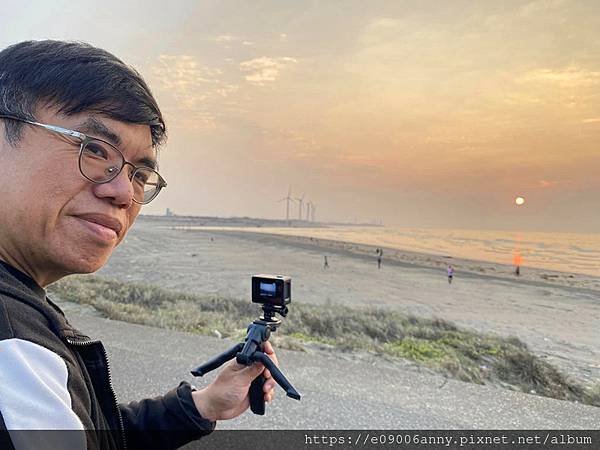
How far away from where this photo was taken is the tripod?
4.73 feet

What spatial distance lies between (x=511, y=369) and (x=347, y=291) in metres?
11.4

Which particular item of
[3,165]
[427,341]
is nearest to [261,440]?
[3,165]

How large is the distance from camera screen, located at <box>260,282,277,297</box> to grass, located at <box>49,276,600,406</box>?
10.8ft

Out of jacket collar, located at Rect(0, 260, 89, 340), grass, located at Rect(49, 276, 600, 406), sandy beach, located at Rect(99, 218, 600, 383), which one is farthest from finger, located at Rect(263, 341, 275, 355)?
sandy beach, located at Rect(99, 218, 600, 383)

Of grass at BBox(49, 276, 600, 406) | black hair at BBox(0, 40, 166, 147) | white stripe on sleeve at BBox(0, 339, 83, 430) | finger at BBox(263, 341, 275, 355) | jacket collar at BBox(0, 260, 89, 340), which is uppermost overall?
black hair at BBox(0, 40, 166, 147)

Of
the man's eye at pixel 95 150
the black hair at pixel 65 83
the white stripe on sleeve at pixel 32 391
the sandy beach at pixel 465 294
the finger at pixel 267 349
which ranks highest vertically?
the black hair at pixel 65 83

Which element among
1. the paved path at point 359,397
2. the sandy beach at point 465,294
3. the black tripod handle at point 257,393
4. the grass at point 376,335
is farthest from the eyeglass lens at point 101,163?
the sandy beach at point 465,294

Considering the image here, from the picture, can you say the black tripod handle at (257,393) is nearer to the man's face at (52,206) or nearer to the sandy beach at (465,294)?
the man's face at (52,206)

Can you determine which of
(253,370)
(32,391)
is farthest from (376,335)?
(32,391)

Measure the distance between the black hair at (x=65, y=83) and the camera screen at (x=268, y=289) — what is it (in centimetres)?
83

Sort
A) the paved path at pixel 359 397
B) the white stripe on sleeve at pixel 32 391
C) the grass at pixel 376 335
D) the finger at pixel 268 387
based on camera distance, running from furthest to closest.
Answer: the grass at pixel 376 335 → the paved path at pixel 359 397 → the finger at pixel 268 387 → the white stripe on sleeve at pixel 32 391

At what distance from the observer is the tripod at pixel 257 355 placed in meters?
1.44

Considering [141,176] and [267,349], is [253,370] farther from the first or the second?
[141,176]

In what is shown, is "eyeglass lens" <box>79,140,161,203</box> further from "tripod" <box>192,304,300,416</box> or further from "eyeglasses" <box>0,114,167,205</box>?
"tripod" <box>192,304,300,416</box>
